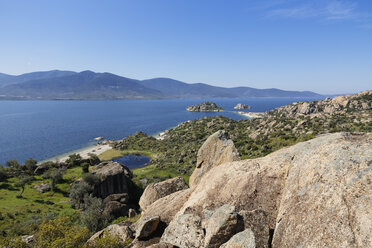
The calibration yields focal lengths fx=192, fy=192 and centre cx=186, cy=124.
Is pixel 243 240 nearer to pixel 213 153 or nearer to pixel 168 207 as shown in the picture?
pixel 168 207

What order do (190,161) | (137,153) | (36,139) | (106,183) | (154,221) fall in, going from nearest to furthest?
(154,221)
(106,183)
(190,161)
(137,153)
(36,139)

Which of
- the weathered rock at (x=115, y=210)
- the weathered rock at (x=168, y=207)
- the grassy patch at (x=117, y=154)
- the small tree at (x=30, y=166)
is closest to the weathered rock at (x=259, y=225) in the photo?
the weathered rock at (x=168, y=207)

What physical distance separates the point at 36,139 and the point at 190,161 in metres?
145

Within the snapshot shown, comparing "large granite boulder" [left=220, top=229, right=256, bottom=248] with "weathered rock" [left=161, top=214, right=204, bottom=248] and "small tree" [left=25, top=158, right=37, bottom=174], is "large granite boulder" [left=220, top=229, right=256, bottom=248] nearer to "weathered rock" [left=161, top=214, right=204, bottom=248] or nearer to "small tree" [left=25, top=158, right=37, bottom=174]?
"weathered rock" [left=161, top=214, right=204, bottom=248]

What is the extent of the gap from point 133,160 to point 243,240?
10393cm

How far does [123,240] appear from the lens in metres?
17.5

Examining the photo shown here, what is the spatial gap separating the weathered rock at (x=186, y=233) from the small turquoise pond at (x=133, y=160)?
8774 centimetres

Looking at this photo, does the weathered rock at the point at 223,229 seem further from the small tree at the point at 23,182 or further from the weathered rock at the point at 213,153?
the small tree at the point at 23,182

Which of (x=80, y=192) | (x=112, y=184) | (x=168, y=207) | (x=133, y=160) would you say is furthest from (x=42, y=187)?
(x=168, y=207)

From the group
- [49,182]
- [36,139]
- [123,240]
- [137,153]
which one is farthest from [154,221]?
[36,139]

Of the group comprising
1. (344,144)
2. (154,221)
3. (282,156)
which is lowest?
(154,221)

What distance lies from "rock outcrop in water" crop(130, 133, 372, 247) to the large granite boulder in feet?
0.16

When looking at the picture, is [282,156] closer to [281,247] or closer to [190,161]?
[281,247]

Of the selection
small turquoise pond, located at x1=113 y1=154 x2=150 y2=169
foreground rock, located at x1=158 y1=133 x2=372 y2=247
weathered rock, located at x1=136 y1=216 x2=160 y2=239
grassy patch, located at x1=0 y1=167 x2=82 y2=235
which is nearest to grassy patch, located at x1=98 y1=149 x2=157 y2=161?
small turquoise pond, located at x1=113 y1=154 x2=150 y2=169
